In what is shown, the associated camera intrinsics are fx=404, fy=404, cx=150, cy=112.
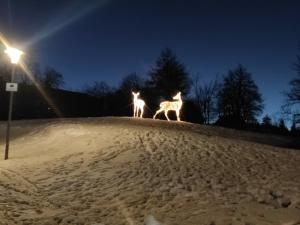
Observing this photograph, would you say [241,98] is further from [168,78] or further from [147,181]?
[147,181]

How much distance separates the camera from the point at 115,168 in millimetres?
15273

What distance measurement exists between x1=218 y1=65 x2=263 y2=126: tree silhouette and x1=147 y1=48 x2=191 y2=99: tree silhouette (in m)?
8.36

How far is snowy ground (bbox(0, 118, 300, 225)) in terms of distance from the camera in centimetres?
1038

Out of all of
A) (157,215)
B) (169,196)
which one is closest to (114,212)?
(157,215)

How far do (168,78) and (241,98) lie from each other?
544 inches

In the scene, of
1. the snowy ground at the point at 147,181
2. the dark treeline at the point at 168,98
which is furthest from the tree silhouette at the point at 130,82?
the snowy ground at the point at 147,181

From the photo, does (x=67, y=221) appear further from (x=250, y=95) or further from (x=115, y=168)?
(x=250, y=95)

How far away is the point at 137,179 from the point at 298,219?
576 centimetres

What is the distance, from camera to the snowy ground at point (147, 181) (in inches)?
408

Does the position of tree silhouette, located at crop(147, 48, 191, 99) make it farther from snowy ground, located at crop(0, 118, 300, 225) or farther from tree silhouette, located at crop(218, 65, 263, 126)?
snowy ground, located at crop(0, 118, 300, 225)

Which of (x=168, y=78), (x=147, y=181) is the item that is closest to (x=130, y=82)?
(x=168, y=78)

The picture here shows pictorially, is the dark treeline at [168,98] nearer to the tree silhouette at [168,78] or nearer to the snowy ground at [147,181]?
the tree silhouette at [168,78]

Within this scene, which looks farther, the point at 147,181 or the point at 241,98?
the point at 241,98

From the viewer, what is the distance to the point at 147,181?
13602 mm
